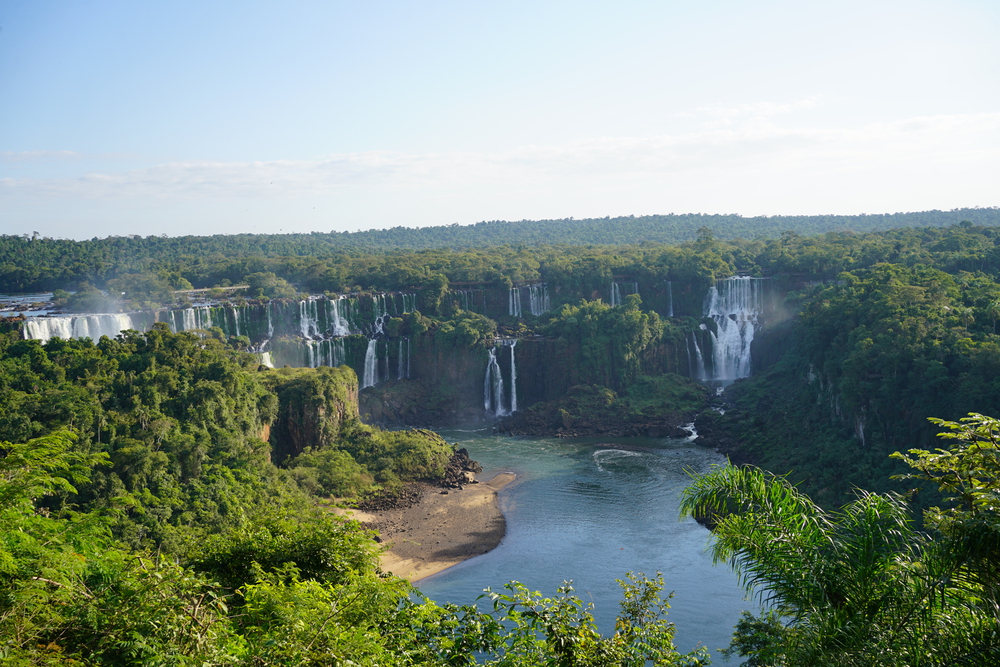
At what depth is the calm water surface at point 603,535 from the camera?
981 inches

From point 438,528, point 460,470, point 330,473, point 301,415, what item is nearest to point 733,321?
point 460,470

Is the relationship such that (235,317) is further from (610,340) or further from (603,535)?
(603,535)

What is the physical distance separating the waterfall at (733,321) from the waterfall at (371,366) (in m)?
26.6

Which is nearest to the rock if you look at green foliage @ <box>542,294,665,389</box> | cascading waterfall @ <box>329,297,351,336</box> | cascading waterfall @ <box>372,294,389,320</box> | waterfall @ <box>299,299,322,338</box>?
green foliage @ <box>542,294,665,389</box>

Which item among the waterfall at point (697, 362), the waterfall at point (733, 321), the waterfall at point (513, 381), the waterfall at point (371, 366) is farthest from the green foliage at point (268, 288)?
the waterfall at point (733, 321)

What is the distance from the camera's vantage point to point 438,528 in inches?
1294

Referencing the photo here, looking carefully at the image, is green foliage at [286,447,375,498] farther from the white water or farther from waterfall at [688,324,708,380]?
waterfall at [688,324,708,380]

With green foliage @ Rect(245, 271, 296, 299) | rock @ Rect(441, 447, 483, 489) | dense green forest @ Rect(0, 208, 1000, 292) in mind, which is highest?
dense green forest @ Rect(0, 208, 1000, 292)

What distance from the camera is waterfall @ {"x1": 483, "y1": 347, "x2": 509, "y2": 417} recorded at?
2197 inches

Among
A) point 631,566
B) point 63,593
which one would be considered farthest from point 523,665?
point 631,566

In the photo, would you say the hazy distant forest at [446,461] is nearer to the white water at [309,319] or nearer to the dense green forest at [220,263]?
the dense green forest at [220,263]

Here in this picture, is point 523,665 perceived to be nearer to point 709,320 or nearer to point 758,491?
point 758,491

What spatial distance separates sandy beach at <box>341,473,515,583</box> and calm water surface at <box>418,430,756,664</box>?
0.63 meters

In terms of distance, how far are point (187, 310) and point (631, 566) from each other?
38677 millimetres
